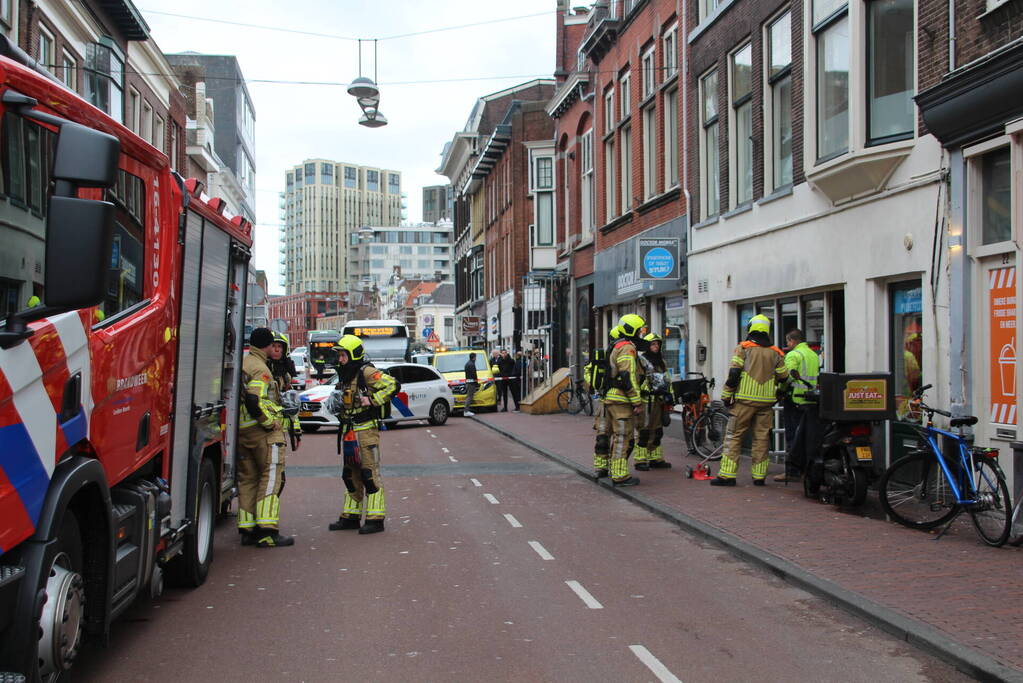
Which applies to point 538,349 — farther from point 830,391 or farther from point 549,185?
point 830,391

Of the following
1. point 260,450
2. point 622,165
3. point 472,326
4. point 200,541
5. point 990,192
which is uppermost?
point 622,165

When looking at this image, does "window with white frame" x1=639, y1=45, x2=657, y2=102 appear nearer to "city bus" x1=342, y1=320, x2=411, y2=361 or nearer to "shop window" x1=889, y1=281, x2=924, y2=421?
"shop window" x1=889, y1=281, x2=924, y2=421

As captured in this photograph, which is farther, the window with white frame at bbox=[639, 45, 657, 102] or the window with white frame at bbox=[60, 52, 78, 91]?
the window with white frame at bbox=[639, 45, 657, 102]

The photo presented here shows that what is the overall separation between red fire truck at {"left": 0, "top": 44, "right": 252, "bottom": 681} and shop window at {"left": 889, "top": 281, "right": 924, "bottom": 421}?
26.9 feet

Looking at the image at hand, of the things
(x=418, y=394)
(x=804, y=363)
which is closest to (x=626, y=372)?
(x=804, y=363)

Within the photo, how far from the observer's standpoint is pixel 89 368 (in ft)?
15.7

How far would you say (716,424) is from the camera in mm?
16031

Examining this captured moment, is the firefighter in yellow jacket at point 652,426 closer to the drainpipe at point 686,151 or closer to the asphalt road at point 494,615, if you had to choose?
the asphalt road at point 494,615

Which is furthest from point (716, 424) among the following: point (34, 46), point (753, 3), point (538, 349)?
point (538, 349)

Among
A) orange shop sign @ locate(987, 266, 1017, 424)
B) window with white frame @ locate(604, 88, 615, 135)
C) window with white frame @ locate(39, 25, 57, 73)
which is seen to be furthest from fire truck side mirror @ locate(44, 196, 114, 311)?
window with white frame @ locate(604, 88, 615, 135)

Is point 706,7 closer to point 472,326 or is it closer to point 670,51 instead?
point 670,51

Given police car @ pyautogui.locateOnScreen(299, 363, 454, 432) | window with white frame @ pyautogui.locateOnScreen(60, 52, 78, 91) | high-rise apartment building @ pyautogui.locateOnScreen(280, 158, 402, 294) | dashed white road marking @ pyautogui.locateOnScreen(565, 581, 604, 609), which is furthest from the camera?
high-rise apartment building @ pyautogui.locateOnScreen(280, 158, 402, 294)

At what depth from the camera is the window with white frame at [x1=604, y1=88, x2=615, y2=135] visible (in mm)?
26625

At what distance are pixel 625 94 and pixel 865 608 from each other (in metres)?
20.7
